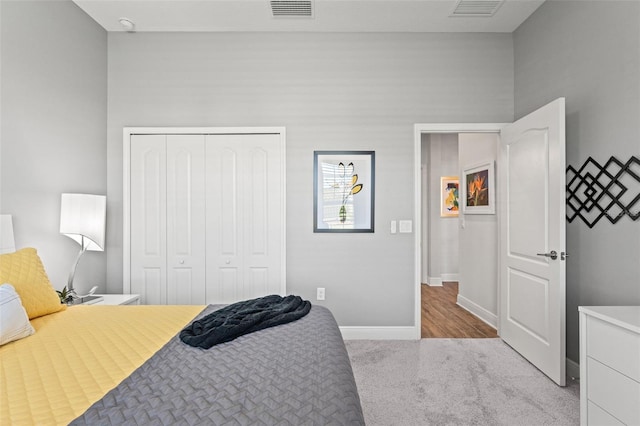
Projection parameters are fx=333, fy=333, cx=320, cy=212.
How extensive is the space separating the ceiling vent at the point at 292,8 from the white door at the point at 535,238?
6.93 feet

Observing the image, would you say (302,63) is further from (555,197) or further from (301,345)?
(301,345)

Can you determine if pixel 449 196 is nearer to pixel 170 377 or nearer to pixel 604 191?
pixel 604 191

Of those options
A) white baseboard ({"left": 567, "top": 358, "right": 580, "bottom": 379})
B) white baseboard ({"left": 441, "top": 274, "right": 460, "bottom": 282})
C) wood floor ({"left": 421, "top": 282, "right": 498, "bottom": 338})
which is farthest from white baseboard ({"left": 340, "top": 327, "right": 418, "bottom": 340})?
white baseboard ({"left": 441, "top": 274, "right": 460, "bottom": 282})

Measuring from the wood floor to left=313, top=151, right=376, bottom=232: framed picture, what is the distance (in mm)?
1367

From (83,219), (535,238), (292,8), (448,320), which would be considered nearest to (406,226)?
(535,238)

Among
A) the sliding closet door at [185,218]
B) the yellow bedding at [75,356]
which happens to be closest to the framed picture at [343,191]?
the sliding closet door at [185,218]

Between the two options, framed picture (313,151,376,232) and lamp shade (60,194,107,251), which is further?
framed picture (313,151,376,232)

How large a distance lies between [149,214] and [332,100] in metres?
2.16

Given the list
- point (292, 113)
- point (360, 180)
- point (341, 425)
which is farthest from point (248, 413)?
point (292, 113)

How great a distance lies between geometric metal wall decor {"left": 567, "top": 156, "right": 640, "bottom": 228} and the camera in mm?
2072

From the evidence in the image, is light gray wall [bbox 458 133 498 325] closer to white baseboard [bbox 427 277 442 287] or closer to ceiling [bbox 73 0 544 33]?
ceiling [bbox 73 0 544 33]

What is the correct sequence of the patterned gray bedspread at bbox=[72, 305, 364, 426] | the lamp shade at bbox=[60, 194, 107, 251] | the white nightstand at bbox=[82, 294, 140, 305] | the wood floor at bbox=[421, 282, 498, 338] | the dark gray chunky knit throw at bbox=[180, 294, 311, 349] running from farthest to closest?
the wood floor at bbox=[421, 282, 498, 338], the white nightstand at bbox=[82, 294, 140, 305], the lamp shade at bbox=[60, 194, 107, 251], the dark gray chunky knit throw at bbox=[180, 294, 311, 349], the patterned gray bedspread at bbox=[72, 305, 364, 426]

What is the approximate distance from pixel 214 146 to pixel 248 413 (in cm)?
280

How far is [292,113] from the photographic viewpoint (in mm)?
3342
